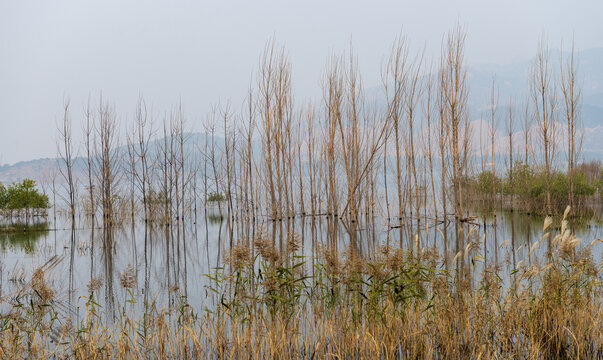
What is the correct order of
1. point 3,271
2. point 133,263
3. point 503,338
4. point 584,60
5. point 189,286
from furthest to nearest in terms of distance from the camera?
1. point 584,60
2. point 133,263
3. point 3,271
4. point 189,286
5. point 503,338

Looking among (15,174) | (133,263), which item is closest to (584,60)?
(15,174)

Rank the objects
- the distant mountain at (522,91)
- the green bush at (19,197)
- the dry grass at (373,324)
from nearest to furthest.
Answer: the dry grass at (373,324)
the green bush at (19,197)
the distant mountain at (522,91)

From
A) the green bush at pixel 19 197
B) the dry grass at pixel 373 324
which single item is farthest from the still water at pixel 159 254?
the green bush at pixel 19 197

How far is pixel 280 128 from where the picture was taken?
10867 mm

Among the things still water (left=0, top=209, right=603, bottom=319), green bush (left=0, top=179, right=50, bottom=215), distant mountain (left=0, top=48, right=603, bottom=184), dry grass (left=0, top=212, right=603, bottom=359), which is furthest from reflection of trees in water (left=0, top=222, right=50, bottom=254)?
distant mountain (left=0, top=48, right=603, bottom=184)

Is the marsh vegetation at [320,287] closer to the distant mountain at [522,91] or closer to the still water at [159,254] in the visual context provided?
the still water at [159,254]

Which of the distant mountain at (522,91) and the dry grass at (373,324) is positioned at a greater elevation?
the distant mountain at (522,91)

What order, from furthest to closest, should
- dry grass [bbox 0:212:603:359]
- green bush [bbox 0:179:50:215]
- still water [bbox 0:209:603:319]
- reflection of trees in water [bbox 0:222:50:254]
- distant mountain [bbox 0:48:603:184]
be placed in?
distant mountain [bbox 0:48:603:184] < green bush [bbox 0:179:50:215] < reflection of trees in water [bbox 0:222:50:254] < still water [bbox 0:209:603:319] < dry grass [bbox 0:212:603:359]

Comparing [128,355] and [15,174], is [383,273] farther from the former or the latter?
[15,174]

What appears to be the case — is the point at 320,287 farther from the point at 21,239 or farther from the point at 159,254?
the point at 21,239

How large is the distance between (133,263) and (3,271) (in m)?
1.61

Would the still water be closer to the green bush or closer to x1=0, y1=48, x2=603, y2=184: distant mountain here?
the green bush

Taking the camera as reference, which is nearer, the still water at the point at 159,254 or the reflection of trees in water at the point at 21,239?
the still water at the point at 159,254

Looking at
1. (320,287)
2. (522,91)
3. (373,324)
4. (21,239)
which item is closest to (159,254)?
(21,239)
